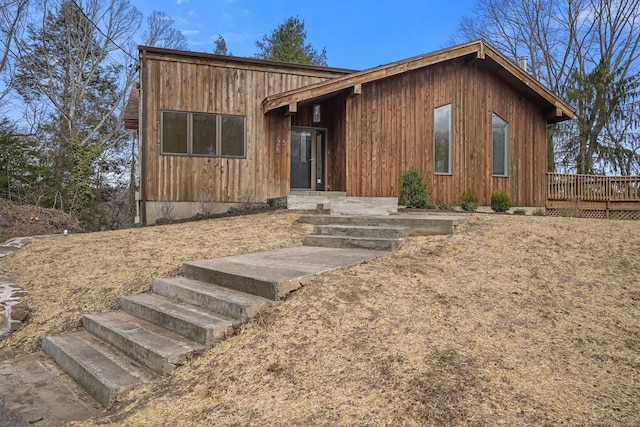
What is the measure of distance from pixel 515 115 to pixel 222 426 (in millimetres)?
12911

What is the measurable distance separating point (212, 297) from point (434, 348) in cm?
197

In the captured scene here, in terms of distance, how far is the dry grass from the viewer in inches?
90.8

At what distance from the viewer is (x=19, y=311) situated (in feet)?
15.8

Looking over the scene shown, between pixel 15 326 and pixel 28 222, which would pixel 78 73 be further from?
pixel 15 326

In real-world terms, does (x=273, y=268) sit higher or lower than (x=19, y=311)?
higher

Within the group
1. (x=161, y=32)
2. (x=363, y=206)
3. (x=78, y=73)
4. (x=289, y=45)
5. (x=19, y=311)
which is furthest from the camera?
(x=289, y=45)

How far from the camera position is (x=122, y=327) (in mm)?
3967

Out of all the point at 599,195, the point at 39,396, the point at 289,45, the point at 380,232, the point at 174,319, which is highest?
the point at 289,45

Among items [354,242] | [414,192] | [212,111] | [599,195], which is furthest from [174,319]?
[599,195]

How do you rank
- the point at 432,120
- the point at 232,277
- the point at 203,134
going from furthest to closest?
the point at 432,120
the point at 203,134
the point at 232,277

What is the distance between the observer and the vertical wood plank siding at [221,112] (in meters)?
10.5

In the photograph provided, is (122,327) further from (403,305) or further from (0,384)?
(403,305)

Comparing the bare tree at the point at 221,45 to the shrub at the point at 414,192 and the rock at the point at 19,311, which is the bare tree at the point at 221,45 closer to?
the shrub at the point at 414,192

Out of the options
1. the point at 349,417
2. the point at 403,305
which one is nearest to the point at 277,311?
the point at 403,305
